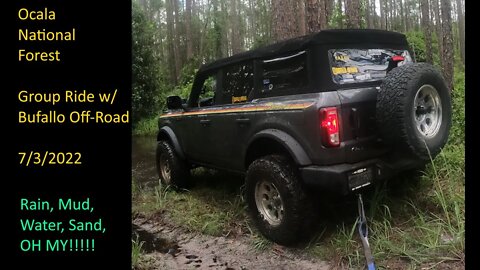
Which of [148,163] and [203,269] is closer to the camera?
[203,269]

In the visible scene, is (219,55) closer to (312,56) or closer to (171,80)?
(171,80)

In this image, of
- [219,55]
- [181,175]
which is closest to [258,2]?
[219,55]

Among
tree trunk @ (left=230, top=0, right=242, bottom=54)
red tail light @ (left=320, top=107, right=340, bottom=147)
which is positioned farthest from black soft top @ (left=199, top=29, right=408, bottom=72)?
tree trunk @ (left=230, top=0, right=242, bottom=54)

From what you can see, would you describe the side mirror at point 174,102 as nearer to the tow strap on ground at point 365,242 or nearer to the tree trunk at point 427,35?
the tow strap on ground at point 365,242

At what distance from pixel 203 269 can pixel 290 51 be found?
2.26m

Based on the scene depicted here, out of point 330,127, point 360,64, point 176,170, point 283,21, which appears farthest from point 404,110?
point 283,21

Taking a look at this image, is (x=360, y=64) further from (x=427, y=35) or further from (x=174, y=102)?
(x=427, y=35)

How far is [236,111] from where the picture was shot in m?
4.05

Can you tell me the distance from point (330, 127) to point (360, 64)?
36.8 inches

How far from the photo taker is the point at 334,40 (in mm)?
3389

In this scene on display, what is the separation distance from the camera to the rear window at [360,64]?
337cm

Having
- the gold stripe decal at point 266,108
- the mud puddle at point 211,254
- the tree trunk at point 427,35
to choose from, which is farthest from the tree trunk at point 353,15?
the mud puddle at point 211,254

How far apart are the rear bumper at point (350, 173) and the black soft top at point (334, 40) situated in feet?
3.89

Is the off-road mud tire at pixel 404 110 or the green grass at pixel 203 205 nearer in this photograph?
the off-road mud tire at pixel 404 110
